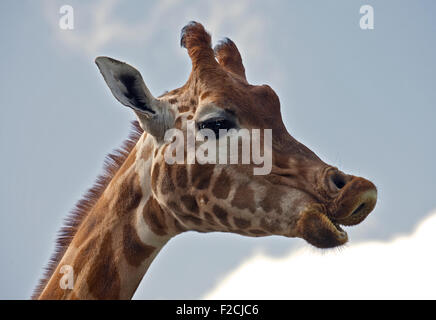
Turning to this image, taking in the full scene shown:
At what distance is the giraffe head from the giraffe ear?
1cm

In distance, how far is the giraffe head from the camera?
5.18 meters

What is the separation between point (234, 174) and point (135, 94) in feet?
5.36

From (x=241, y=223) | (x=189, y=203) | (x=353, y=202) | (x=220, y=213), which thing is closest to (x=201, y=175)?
(x=189, y=203)

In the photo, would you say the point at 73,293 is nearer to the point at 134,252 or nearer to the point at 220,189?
the point at 134,252

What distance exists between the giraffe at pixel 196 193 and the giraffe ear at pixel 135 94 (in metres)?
0.01

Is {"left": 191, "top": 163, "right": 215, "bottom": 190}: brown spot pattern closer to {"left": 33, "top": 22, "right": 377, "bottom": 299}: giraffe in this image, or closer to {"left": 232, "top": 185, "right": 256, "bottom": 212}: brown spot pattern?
{"left": 33, "top": 22, "right": 377, "bottom": 299}: giraffe

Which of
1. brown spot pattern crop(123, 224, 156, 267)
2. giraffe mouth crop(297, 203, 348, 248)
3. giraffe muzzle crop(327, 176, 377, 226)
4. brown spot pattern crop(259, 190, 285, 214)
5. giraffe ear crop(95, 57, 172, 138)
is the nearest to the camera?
giraffe muzzle crop(327, 176, 377, 226)

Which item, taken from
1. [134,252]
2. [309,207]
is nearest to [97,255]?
[134,252]

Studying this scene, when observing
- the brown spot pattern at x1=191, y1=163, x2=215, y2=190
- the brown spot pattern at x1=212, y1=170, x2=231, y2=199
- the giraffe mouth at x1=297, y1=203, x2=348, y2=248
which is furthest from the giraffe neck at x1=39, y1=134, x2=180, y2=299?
the giraffe mouth at x1=297, y1=203, x2=348, y2=248

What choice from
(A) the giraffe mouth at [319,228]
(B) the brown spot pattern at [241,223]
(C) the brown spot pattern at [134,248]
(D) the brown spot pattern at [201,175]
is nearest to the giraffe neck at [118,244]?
(C) the brown spot pattern at [134,248]

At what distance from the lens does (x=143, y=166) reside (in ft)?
21.2
